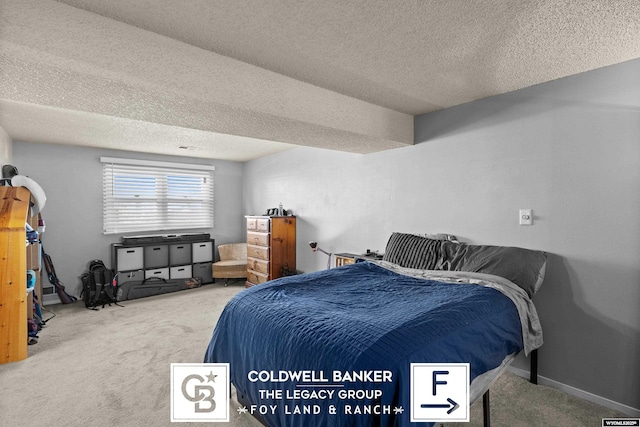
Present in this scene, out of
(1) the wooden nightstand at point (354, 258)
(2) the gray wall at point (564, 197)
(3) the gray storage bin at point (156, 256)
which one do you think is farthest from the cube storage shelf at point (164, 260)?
(2) the gray wall at point (564, 197)

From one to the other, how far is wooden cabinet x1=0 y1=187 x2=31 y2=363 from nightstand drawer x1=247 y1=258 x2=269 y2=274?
2.86 metres

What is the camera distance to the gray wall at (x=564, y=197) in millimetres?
2199

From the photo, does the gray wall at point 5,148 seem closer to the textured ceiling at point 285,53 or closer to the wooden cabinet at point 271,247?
the textured ceiling at point 285,53

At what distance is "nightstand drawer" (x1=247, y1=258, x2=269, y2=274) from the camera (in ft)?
16.6

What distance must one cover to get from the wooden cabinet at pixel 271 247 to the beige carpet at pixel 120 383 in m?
1.34

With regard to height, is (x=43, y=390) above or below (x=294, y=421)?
below

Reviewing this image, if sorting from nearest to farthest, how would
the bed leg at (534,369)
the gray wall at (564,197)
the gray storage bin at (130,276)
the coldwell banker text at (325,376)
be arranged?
the coldwell banker text at (325,376) < the gray wall at (564,197) < the bed leg at (534,369) < the gray storage bin at (130,276)

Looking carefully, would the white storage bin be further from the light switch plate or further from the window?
the light switch plate

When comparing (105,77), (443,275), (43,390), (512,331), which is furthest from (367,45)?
(43,390)

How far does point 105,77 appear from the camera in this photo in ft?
5.76

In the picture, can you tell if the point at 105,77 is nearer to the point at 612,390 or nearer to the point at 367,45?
the point at 367,45

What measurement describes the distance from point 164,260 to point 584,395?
5.51m

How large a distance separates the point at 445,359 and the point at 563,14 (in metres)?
1.91

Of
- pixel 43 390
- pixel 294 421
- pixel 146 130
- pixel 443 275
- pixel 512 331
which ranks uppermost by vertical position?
pixel 146 130
